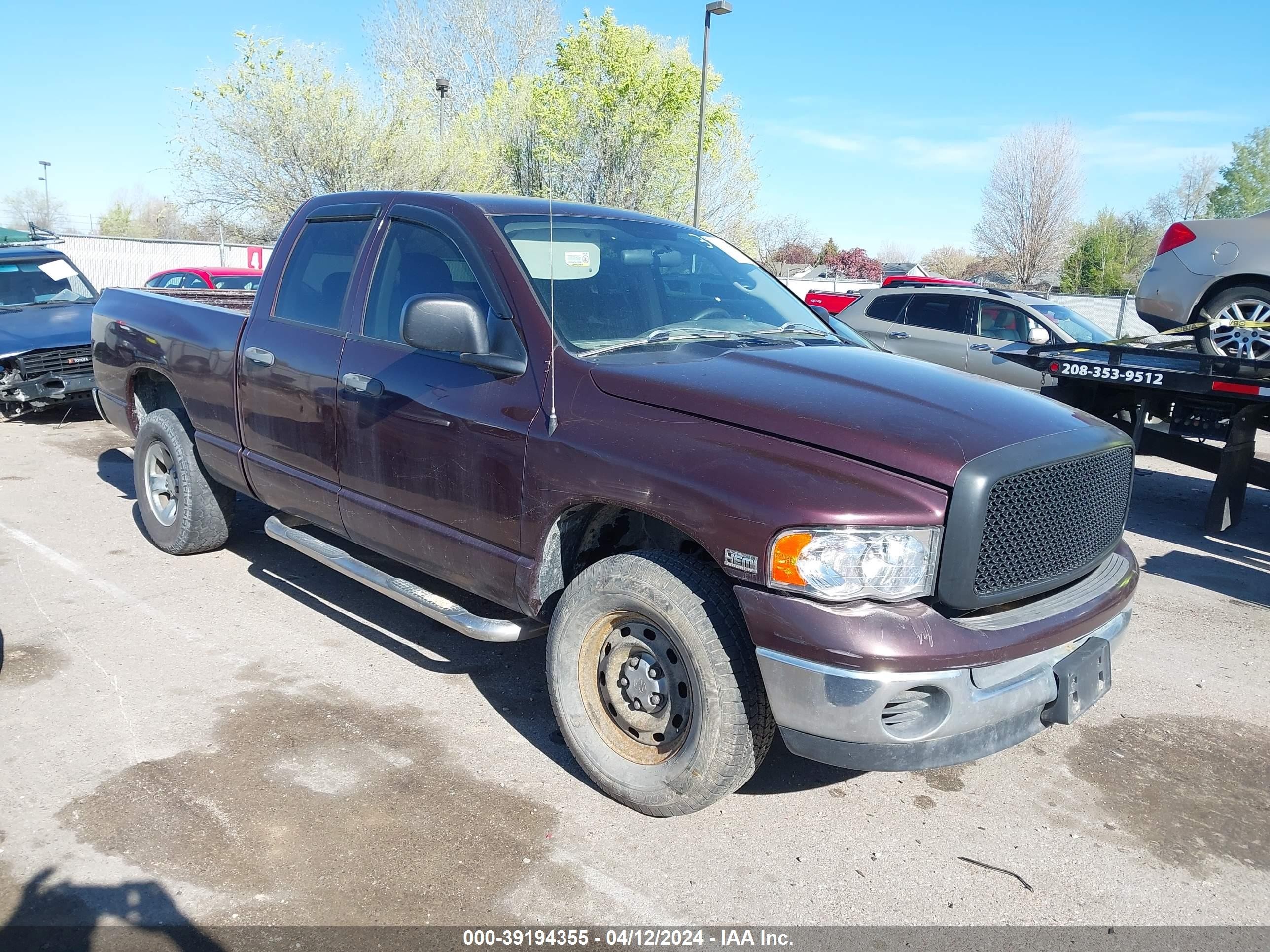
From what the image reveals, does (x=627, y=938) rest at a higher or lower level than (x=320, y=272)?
lower

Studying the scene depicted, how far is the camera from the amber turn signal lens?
2.75 meters

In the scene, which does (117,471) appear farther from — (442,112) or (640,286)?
(442,112)

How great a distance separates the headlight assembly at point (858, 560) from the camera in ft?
8.99

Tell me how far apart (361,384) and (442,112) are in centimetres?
3918


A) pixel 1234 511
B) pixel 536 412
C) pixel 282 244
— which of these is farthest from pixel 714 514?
pixel 1234 511

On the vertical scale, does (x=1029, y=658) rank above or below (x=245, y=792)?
above

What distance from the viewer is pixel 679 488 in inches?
117

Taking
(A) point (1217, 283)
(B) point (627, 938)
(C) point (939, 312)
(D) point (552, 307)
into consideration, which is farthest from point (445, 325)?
(C) point (939, 312)

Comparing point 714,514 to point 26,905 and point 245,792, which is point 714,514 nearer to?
point 245,792

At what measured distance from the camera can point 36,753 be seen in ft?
11.8

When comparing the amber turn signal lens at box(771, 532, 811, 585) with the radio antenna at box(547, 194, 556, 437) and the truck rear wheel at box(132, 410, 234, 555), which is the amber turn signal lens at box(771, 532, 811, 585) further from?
the truck rear wheel at box(132, 410, 234, 555)

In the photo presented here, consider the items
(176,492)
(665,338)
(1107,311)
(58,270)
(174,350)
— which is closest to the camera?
(665,338)

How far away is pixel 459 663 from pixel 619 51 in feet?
96.6

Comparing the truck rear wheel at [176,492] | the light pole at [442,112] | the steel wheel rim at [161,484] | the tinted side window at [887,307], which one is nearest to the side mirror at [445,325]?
the truck rear wheel at [176,492]
